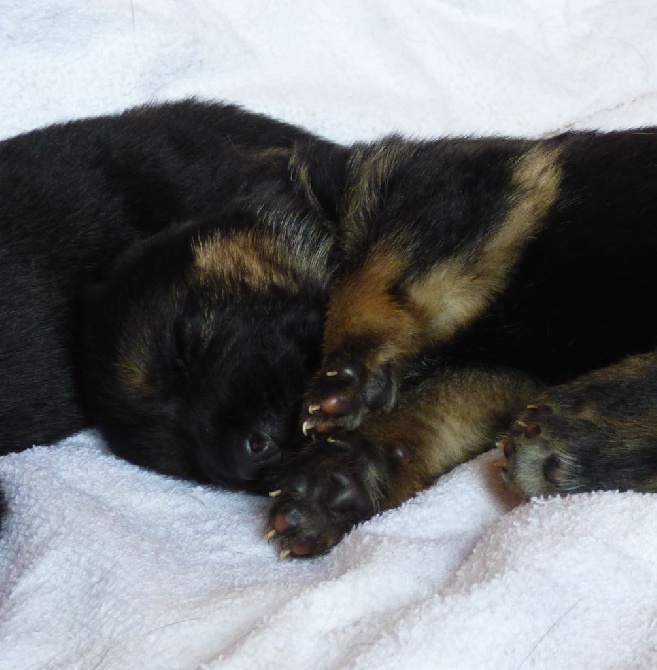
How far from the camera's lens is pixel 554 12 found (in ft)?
13.4

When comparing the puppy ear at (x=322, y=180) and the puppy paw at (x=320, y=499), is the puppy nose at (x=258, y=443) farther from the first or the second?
the puppy ear at (x=322, y=180)

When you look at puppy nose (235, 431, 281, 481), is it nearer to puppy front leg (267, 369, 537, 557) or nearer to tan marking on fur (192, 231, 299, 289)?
puppy front leg (267, 369, 537, 557)

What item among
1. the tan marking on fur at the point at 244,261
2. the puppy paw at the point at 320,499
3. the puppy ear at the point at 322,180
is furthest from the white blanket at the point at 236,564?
the puppy ear at the point at 322,180

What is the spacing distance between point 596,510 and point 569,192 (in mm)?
860

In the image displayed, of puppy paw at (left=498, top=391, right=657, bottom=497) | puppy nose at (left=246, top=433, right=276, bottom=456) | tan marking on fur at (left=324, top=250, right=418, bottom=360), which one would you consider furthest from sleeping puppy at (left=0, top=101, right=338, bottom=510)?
puppy paw at (left=498, top=391, right=657, bottom=497)

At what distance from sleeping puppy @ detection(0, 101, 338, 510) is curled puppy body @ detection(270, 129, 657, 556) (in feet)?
0.47

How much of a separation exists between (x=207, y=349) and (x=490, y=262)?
736 millimetres

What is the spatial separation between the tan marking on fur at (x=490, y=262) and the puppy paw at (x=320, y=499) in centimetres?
42

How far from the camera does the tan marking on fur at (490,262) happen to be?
2336 mm

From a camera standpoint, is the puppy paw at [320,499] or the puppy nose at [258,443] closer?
the puppy paw at [320,499]

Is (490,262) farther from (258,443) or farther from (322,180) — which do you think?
(258,443)

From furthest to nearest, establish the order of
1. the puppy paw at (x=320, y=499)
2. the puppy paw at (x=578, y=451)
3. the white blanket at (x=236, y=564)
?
1. the puppy paw at (x=320, y=499)
2. the puppy paw at (x=578, y=451)
3. the white blanket at (x=236, y=564)

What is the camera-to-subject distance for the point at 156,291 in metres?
2.46

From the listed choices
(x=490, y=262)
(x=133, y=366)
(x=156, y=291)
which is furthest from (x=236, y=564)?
(x=490, y=262)
